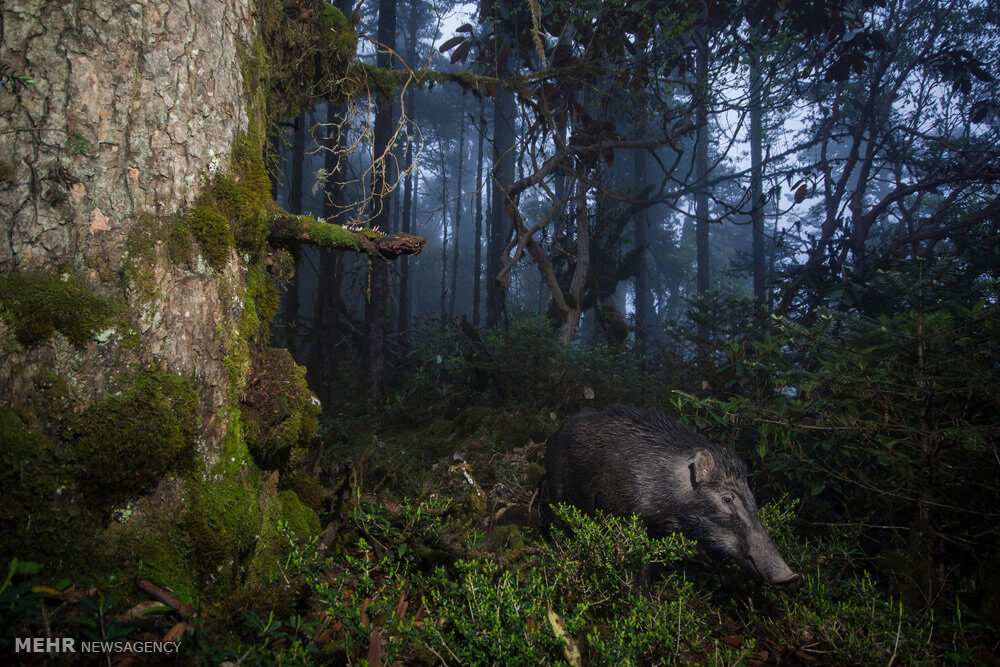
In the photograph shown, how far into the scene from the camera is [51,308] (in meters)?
1.96

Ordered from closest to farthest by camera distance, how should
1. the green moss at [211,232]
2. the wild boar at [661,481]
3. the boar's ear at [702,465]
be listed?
the green moss at [211,232] → the wild boar at [661,481] → the boar's ear at [702,465]

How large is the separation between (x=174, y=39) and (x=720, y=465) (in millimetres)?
4475

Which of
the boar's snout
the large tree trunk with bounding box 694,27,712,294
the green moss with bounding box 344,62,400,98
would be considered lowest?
the boar's snout

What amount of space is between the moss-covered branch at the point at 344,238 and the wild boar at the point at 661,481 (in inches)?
108

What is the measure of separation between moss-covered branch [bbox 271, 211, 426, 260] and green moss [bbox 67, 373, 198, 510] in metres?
1.03

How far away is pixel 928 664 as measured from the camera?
7.20 feet

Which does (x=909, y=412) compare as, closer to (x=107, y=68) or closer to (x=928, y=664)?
(x=928, y=664)

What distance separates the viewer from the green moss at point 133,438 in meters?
1.93

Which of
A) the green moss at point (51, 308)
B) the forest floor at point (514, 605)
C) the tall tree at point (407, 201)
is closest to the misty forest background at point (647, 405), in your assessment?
the forest floor at point (514, 605)

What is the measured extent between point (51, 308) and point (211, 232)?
Answer: 0.72 m

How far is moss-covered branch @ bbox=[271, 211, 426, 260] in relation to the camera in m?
2.63

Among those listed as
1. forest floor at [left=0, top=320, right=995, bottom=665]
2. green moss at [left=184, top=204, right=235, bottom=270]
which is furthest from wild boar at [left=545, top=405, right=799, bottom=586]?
green moss at [left=184, top=204, right=235, bottom=270]

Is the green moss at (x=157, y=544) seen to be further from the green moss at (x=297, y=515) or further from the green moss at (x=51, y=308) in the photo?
the green moss at (x=51, y=308)

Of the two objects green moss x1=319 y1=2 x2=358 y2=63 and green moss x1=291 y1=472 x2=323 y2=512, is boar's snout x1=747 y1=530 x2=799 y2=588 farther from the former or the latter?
green moss x1=319 y1=2 x2=358 y2=63
